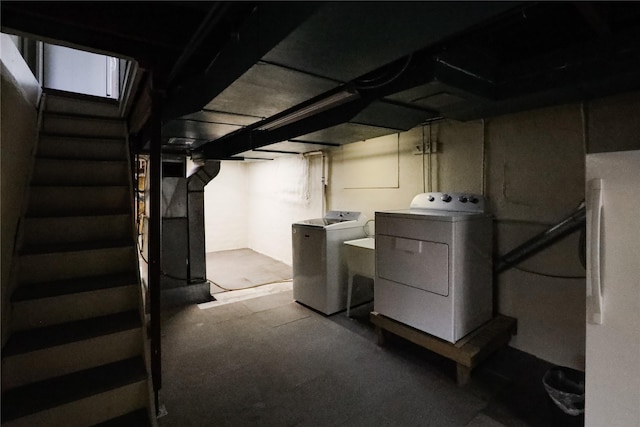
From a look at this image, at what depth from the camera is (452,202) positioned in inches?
107

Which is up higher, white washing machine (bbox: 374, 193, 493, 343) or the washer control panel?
the washer control panel

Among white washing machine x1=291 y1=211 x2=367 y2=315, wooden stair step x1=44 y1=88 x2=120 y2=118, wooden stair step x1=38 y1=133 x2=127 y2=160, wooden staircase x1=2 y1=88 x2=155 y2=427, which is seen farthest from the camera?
white washing machine x1=291 y1=211 x2=367 y2=315

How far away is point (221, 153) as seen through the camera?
431cm

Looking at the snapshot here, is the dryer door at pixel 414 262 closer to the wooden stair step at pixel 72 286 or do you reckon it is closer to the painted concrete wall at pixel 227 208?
the wooden stair step at pixel 72 286

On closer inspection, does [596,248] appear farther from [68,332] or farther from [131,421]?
[68,332]

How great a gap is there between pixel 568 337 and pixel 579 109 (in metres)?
1.71

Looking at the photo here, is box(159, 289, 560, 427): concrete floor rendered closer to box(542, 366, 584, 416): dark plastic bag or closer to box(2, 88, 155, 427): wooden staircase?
box(542, 366, 584, 416): dark plastic bag

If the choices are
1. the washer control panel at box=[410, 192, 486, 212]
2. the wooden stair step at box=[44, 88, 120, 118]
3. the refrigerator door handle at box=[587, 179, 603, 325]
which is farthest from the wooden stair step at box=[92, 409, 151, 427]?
the wooden stair step at box=[44, 88, 120, 118]

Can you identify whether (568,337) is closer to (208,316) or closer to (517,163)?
(517,163)

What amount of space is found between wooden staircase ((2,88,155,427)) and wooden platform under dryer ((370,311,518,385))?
6.04ft

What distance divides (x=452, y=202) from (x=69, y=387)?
2984mm

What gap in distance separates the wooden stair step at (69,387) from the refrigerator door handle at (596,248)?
8.05ft

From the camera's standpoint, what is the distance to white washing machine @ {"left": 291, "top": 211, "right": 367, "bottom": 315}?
3395 millimetres

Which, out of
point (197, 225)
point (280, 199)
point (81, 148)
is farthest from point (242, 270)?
point (81, 148)
